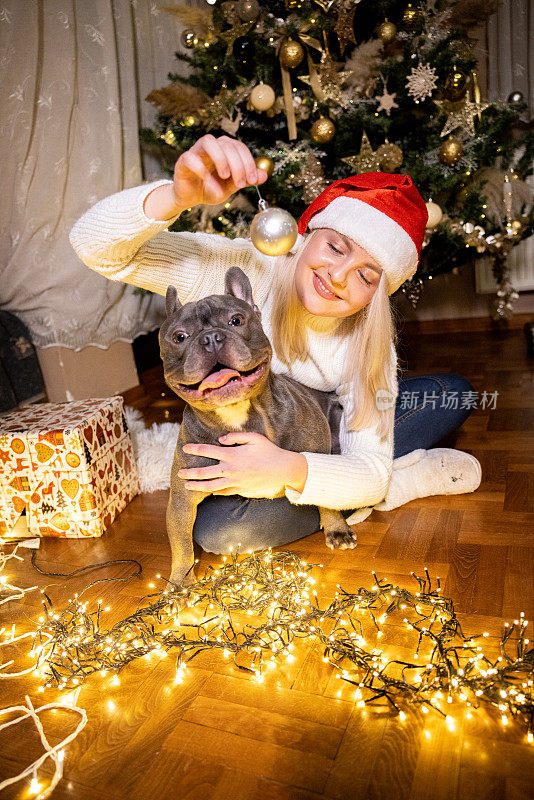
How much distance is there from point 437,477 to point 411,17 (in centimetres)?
168

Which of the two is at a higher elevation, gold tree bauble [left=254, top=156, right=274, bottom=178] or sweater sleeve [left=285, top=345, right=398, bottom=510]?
gold tree bauble [left=254, top=156, right=274, bottom=178]

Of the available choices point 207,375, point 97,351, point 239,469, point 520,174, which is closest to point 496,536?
point 239,469

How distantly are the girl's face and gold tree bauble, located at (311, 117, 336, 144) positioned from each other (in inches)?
41.5

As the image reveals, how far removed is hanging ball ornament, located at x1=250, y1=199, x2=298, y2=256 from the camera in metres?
0.85

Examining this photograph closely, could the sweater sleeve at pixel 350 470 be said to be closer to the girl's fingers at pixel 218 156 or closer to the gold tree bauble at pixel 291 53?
the girl's fingers at pixel 218 156

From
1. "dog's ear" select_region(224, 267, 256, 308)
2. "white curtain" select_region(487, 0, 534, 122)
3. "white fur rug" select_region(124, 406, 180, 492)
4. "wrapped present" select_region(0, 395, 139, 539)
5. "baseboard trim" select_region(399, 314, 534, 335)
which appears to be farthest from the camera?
"baseboard trim" select_region(399, 314, 534, 335)

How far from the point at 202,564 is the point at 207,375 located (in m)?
0.55

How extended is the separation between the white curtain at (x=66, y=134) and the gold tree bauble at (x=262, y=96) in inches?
29.4

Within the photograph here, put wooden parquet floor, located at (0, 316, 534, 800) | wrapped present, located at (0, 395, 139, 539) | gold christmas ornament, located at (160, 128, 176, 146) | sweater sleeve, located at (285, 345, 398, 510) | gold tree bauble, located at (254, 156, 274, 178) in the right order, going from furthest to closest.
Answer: gold christmas ornament, located at (160, 128, 176, 146), gold tree bauble, located at (254, 156, 274, 178), wrapped present, located at (0, 395, 139, 539), sweater sleeve, located at (285, 345, 398, 510), wooden parquet floor, located at (0, 316, 534, 800)

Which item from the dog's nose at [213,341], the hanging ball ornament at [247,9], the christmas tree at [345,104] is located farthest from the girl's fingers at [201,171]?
the hanging ball ornament at [247,9]

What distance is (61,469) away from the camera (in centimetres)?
138

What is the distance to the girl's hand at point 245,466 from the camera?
102 centimetres

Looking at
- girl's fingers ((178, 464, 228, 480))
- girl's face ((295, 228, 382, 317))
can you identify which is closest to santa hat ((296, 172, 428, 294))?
girl's face ((295, 228, 382, 317))

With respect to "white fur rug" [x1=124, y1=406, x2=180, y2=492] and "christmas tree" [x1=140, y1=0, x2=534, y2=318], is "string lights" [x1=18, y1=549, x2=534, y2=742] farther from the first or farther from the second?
"christmas tree" [x1=140, y1=0, x2=534, y2=318]
